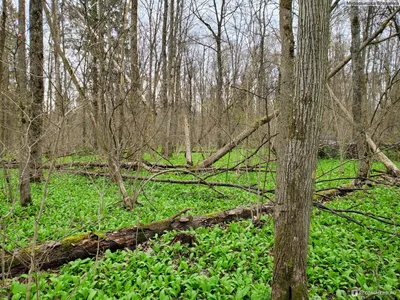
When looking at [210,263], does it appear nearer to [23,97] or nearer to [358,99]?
[23,97]

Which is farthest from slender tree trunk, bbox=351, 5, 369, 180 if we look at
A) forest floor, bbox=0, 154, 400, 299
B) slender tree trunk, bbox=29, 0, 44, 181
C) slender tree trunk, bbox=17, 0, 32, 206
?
slender tree trunk, bbox=29, 0, 44, 181

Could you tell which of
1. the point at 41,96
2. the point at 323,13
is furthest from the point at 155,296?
the point at 41,96

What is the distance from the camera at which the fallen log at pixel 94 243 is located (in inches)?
115

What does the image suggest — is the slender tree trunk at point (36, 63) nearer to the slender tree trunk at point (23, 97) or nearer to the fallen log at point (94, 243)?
the slender tree trunk at point (23, 97)

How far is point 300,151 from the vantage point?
197 centimetres

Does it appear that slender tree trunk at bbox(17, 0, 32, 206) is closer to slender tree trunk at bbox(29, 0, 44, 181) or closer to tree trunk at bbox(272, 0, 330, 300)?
slender tree trunk at bbox(29, 0, 44, 181)

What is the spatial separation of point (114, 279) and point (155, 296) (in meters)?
0.56

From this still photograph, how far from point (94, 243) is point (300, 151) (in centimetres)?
289

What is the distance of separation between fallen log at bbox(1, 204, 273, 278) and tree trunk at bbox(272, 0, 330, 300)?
1.96m

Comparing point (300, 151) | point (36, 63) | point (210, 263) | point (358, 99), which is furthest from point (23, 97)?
point (358, 99)

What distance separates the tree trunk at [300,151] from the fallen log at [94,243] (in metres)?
1.96

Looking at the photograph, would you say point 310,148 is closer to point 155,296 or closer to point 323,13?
point 323,13

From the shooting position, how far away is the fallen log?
291cm

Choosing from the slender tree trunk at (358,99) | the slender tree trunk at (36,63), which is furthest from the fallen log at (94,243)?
the slender tree trunk at (358,99)
